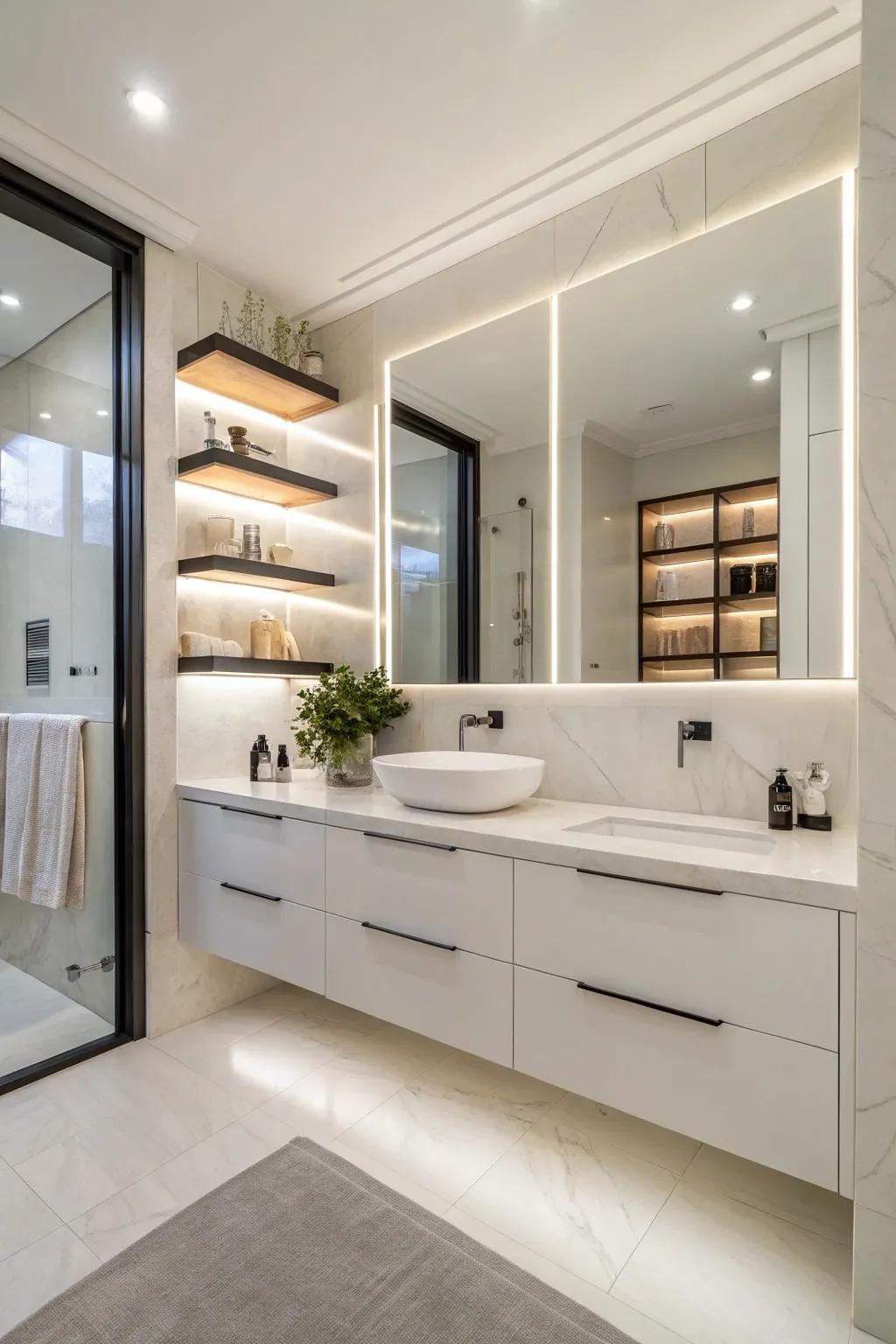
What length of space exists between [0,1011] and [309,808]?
122 centimetres

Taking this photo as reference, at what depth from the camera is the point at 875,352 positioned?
1.28 m

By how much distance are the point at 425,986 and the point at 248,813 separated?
0.80 meters

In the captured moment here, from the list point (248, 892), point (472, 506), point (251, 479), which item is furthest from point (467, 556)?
point (248, 892)

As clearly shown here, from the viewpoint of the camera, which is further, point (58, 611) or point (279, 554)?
point (279, 554)

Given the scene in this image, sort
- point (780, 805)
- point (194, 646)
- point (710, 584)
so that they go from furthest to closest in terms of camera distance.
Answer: point (194, 646) < point (710, 584) < point (780, 805)

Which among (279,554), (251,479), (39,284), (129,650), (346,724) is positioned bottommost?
(346,724)

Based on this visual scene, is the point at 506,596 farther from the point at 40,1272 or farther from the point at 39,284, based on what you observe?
the point at 40,1272

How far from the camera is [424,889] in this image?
1816 millimetres

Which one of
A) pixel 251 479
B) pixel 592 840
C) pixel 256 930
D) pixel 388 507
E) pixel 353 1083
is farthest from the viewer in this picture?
pixel 388 507

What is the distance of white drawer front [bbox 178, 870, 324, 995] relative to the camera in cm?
209

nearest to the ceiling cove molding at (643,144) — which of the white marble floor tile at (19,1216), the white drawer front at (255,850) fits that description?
the white drawer front at (255,850)

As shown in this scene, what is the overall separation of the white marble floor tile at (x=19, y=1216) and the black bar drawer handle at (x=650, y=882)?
1.38m

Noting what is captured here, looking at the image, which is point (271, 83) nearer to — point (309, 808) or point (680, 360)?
point (680, 360)

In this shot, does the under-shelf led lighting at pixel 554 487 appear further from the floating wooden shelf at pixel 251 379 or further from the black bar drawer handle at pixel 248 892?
the black bar drawer handle at pixel 248 892
